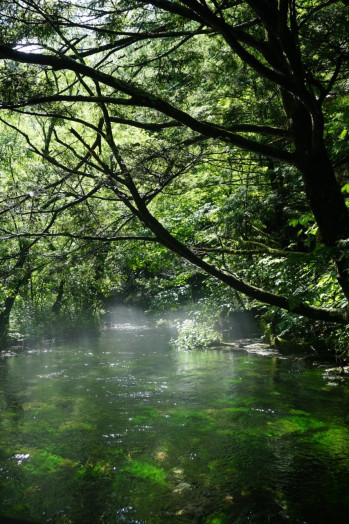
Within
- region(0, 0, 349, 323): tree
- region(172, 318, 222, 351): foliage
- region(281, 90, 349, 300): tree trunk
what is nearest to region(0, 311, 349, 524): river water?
region(0, 0, 349, 323): tree

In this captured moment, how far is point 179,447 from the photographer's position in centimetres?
489

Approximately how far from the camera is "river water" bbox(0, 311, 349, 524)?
3582 mm

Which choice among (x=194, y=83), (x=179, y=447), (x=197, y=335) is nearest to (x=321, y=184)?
(x=194, y=83)

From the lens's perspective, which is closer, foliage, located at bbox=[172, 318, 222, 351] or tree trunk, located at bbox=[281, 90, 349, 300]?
tree trunk, located at bbox=[281, 90, 349, 300]

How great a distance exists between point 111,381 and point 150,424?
3340 mm

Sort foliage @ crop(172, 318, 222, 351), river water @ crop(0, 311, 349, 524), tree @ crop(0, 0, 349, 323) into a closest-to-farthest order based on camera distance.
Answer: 1. tree @ crop(0, 0, 349, 323)
2. river water @ crop(0, 311, 349, 524)
3. foliage @ crop(172, 318, 222, 351)

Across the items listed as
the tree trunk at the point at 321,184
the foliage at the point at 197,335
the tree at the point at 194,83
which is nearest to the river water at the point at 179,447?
the tree at the point at 194,83

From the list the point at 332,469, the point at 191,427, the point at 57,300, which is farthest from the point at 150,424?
the point at 57,300

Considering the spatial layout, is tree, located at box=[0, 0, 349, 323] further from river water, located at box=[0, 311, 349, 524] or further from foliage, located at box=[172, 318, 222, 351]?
foliage, located at box=[172, 318, 222, 351]

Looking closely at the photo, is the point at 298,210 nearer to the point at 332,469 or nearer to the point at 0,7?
the point at 332,469

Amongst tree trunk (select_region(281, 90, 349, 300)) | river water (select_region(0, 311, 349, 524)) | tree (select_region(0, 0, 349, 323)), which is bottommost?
river water (select_region(0, 311, 349, 524))

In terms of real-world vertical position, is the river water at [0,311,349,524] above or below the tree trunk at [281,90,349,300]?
below

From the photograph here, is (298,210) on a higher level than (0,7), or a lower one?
lower

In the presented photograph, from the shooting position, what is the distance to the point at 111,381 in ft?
29.2
